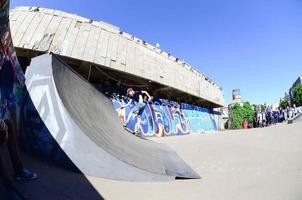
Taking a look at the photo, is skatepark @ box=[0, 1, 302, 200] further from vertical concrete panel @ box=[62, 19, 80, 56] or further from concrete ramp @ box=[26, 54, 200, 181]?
vertical concrete panel @ box=[62, 19, 80, 56]

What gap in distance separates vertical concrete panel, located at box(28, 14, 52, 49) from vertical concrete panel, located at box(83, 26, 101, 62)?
2.15m

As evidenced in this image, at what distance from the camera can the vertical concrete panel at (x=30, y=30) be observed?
12.5 m

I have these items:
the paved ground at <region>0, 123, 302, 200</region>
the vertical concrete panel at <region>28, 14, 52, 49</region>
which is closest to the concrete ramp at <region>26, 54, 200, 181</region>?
the paved ground at <region>0, 123, 302, 200</region>

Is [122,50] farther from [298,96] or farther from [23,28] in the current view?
[298,96]

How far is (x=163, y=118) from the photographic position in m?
17.9

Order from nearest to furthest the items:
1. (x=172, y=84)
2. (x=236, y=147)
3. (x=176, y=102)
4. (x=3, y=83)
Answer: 1. (x=3, y=83)
2. (x=236, y=147)
3. (x=172, y=84)
4. (x=176, y=102)

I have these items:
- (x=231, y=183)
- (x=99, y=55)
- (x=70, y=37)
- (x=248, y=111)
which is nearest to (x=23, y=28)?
(x=70, y=37)

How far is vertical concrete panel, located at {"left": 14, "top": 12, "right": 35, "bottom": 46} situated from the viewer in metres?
12.6

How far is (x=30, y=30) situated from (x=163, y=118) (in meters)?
9.34

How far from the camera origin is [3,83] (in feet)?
13.2

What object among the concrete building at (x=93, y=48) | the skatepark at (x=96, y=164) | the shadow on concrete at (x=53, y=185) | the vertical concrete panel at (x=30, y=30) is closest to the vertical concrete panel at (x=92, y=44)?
the concrete building at (x=93, y=48)

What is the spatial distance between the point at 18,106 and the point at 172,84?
14293 mm

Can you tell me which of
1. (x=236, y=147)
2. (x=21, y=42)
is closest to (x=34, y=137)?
(x=236, y=147)

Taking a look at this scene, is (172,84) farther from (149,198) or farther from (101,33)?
(149,198)
